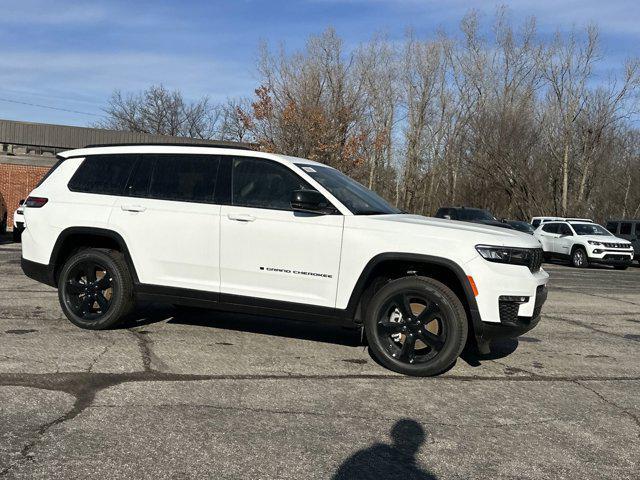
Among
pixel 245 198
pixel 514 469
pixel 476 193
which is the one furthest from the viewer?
pixel 476 193

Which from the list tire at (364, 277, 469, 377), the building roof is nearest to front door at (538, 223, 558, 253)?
the building roof

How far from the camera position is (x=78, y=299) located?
659 centimetres

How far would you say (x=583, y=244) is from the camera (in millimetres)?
22953

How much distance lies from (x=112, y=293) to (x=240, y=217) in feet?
5.40

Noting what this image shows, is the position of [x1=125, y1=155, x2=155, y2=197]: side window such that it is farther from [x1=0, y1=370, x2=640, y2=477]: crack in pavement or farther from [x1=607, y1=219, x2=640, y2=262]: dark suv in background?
Answer: [x1=607, y1=219, x2=640, y2=262]: dark suv in background

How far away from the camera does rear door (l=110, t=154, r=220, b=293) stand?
596cm

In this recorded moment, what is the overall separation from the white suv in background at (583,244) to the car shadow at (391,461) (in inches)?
757

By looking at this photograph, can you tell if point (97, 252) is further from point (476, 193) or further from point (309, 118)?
point (476, 193)

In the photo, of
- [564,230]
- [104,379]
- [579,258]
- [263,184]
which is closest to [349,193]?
[263,184]

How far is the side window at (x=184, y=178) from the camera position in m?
6.09

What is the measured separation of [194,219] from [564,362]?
12.5 feet

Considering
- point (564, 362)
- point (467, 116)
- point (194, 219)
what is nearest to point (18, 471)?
point (194, 219)

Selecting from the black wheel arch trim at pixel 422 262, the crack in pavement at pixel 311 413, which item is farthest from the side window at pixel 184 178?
the crack in pavement at pixel 311 413

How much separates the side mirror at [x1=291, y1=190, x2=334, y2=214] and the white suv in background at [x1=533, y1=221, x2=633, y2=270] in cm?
1782
